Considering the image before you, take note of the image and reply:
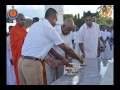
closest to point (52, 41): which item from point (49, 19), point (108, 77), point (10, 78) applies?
point (49, 19)

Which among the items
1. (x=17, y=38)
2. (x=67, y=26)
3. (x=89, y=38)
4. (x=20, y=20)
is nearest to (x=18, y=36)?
(x=17, y=38)

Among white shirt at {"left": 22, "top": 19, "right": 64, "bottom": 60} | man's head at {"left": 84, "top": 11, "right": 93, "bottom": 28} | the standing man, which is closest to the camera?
white shirt at {"left": 22, "top": 19, "right": 64, "bottom": 60}

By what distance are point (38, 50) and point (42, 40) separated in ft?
0.46

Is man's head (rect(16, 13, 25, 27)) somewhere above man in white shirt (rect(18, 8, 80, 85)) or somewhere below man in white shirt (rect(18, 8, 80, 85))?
above

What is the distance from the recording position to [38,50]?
3.97 m

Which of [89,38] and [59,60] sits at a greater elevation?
[89,38]

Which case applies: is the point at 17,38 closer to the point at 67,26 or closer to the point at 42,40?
the point at 67,26

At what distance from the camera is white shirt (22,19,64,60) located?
155 inches

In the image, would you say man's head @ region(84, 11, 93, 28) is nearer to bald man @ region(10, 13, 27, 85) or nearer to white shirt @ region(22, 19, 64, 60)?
bald man @ region(10, 13, 27, 85)

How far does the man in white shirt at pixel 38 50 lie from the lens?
3943mm

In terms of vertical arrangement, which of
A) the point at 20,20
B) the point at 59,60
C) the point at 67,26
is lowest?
A: the point at 59,60

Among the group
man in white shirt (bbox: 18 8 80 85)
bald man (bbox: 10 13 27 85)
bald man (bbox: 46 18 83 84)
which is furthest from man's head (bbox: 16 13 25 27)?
man in white shirt (bbox: 18 8 80 85)

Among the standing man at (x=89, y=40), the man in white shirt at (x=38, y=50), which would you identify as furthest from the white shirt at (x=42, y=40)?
the standing man at (x=89, y=40)

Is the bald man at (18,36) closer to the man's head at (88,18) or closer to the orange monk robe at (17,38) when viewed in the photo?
the orange monk robe at (17,38)
